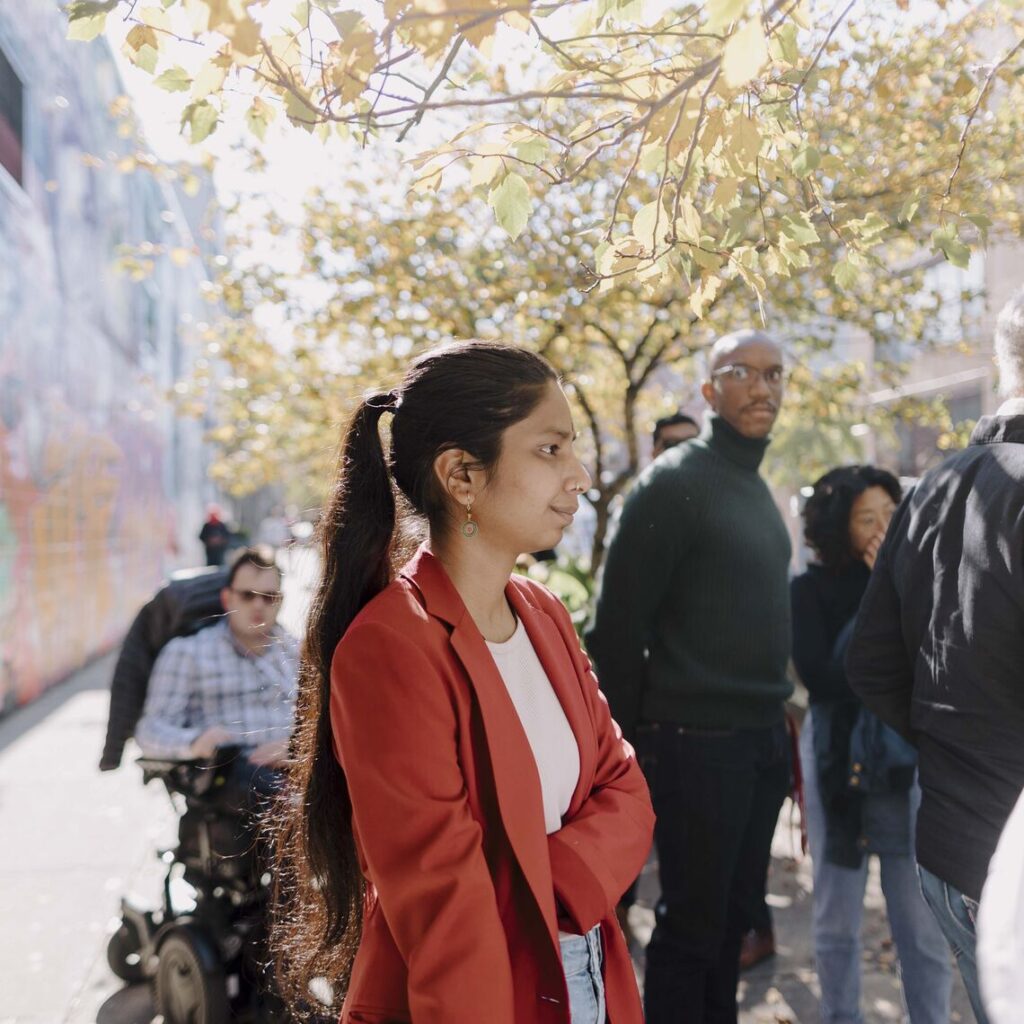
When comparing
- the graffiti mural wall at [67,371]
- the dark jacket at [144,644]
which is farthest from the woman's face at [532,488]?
the graffiti mural wall at [67,371]

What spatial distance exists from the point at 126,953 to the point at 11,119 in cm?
946

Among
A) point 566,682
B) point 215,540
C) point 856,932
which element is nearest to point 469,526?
point 566,682

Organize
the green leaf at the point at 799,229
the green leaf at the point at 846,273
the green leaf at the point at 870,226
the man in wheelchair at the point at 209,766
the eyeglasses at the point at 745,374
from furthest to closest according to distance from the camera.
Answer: the man in wheelchair at the point at 209,766
the eyeglasses at the point at 745,374
the green leaf at the point at 846,273
the green leaf at the point at 870,226
the green leaf at the point at 799,229

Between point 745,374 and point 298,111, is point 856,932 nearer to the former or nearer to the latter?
point 745,374

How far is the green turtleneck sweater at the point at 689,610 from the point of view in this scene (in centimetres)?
327

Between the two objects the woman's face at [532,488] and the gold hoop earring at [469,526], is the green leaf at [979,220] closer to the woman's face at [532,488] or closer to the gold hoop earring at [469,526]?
the woman's face at [532,488]

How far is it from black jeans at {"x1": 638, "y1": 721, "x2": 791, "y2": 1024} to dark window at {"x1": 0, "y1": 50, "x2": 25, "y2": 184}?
9.82 meters

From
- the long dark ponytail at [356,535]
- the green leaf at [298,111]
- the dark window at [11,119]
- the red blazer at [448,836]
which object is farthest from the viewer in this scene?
the dark window at [11,119]

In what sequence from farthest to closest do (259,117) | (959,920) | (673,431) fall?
(673,431) → (259,117) → (959,920)

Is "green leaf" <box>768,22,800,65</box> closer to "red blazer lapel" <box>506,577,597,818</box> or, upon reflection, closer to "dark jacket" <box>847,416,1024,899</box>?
"dark jacket" <box>847,416,1024,899</box>

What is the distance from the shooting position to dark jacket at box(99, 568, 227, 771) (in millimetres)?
4359

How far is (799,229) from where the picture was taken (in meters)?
2.43

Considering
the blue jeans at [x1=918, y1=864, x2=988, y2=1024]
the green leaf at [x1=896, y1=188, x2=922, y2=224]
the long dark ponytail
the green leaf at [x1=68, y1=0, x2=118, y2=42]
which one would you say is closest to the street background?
the long dark ponytail

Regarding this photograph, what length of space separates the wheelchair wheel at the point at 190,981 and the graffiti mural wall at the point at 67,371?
6.27 metres
